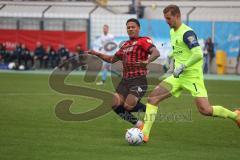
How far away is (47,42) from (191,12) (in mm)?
8480

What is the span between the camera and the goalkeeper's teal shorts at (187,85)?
12000mm

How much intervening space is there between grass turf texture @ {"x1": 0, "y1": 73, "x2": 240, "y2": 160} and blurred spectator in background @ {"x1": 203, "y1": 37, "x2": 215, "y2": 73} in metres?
17.1

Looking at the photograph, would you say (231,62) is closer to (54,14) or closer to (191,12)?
(191,12)

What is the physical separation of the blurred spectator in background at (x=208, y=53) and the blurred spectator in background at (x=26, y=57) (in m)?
9.69

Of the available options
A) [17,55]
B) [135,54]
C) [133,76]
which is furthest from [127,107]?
[17,55]

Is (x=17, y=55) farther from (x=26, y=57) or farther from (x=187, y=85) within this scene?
(x=187, y=85)

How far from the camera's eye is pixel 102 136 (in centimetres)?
1275

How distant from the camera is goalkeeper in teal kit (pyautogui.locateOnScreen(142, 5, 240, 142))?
1179 cm

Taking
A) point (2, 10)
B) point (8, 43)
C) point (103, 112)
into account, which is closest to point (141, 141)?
point (103, 112)

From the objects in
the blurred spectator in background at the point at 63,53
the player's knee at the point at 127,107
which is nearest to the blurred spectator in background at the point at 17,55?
the blurred spectator in background at the point at 63,53

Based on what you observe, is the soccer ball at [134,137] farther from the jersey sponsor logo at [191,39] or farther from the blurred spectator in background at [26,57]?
the blurred spectator in background at [26,57]

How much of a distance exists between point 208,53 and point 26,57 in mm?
10033

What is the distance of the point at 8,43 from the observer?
40.1 m

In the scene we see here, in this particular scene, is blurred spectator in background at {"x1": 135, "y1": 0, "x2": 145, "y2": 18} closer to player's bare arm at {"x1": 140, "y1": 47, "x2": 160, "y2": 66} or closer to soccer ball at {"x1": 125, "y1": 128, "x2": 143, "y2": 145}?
player's bare arm at {"x1": 140, "y1": 47, "x2": 160, "y2": 66}
